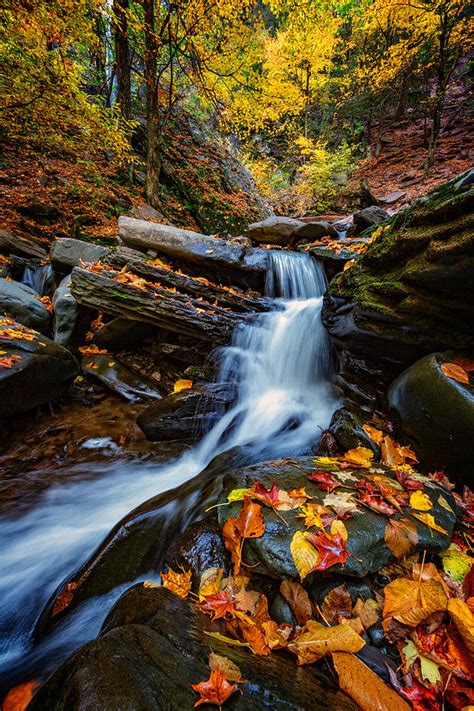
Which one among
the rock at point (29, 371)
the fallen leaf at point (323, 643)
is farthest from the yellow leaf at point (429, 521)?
the rock at point (29, 371)

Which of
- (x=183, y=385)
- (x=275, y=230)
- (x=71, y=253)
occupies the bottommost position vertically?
(x=183, y=385)

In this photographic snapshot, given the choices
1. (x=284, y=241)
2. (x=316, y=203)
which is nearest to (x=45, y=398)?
(x=284, y=241)

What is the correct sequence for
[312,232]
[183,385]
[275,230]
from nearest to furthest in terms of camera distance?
[183,385]
[312,232]
[275,230]

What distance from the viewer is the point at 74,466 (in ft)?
12.1

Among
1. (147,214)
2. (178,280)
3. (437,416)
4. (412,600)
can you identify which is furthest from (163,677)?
(147,214)

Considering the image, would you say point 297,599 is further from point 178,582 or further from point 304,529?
point 178,582

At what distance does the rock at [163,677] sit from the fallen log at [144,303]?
433 cm

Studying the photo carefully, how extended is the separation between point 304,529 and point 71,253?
727 centimetres

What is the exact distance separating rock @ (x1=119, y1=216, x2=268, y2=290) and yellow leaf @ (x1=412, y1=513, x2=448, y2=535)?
5639 millimetres

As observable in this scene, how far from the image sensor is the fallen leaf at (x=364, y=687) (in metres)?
1.04

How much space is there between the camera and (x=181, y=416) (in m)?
4.36

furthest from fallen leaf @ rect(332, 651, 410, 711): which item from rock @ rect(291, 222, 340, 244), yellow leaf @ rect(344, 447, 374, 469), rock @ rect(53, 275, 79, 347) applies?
rock @ rect(291, 222, 340, 244)

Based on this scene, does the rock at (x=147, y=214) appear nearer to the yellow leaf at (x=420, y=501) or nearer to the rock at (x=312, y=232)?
the rock at (x=312, y=232)

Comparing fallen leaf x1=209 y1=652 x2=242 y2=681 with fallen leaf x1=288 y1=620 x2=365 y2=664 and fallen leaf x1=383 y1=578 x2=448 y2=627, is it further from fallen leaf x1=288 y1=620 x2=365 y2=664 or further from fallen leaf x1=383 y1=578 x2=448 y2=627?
fallen leaf x1=383 y1=578 x2=448 y2=627
